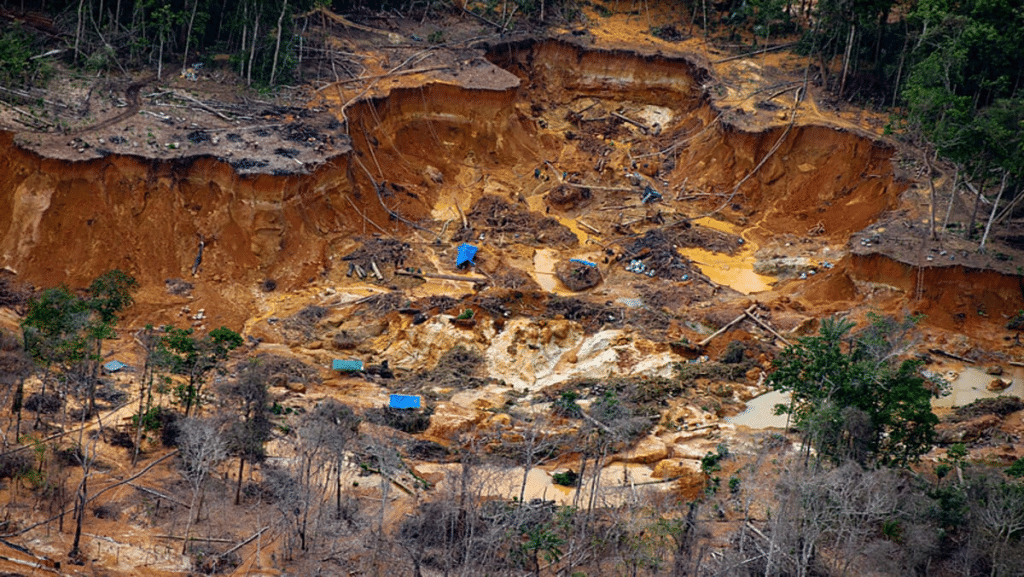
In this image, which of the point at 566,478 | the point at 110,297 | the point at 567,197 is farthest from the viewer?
the point at 567,197

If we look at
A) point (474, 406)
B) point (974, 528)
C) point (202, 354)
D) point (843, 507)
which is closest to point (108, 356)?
point (202, 354)

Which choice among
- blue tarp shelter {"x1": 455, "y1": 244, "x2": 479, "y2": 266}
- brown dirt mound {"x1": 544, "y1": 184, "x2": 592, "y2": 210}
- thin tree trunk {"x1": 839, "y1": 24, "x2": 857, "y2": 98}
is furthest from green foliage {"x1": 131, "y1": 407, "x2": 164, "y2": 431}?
thin tree trunk {"x1": 839, "y1": 24, "x2": 857, "y2": 98}

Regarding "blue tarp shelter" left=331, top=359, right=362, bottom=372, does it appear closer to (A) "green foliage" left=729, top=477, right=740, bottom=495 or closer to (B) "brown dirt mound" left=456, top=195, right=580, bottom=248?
(B) "brown dirt mound" left=456, top=195, right=580, bottom=248

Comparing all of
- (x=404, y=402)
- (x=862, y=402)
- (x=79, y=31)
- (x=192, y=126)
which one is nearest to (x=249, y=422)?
(x=404, y=402)

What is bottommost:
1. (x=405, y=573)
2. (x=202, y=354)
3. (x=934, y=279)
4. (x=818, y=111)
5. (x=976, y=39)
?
(x=405, y=573)

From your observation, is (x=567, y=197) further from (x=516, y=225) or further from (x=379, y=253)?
(x=379, y=253)

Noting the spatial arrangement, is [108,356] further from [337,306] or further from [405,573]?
[405,573]

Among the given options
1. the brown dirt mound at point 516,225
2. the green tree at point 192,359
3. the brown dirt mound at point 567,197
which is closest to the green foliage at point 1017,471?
the green tree at point 192,359
